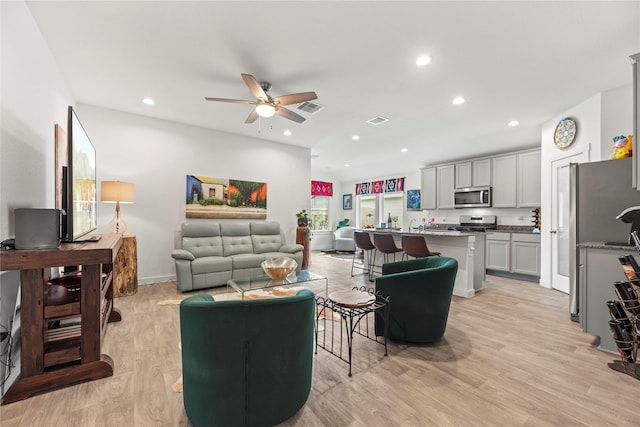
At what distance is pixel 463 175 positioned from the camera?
645 centimetres

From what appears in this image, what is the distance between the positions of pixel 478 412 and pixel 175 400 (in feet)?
6.12

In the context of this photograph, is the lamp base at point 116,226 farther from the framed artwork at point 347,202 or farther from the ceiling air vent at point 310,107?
the framed artwork at point 347,202

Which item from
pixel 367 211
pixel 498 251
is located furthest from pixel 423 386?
pixel 367 211

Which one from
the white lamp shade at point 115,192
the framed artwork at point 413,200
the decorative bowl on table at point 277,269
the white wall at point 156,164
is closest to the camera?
the decorative bowl on table at point 277,269

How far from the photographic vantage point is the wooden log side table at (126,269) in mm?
3801

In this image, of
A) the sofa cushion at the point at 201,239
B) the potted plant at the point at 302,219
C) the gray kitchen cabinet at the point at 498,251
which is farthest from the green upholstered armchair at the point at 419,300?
the potted plant at the point at 302,219

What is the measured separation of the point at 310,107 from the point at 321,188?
568 cm

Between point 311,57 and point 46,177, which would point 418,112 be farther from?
point 46,177

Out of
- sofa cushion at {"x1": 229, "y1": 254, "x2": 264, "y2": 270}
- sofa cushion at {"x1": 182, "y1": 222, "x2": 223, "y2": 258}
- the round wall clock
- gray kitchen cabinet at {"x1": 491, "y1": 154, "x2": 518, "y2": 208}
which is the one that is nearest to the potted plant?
sofa cushion at {"x1": 229, "y1": 254, "x2": 264, "y2": 270}

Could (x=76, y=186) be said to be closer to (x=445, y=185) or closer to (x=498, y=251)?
(x=498, y=251)

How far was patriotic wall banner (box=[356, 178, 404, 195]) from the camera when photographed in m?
8.20

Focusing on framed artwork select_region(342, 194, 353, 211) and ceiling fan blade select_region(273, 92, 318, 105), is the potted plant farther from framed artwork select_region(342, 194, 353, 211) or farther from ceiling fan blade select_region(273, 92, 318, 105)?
framed artwork select_region(342, 194, 353, 211)

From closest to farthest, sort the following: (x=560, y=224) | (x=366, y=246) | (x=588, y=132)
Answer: (x=588, y=132)
(x=560, y=224)
(x=366, y=246)

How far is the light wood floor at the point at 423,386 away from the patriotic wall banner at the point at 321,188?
7039mm
